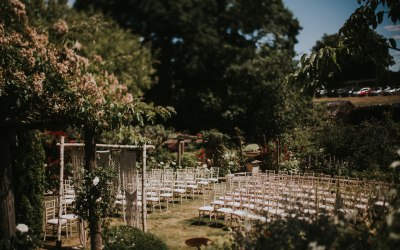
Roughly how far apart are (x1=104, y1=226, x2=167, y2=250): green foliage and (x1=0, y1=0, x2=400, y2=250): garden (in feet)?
0.11

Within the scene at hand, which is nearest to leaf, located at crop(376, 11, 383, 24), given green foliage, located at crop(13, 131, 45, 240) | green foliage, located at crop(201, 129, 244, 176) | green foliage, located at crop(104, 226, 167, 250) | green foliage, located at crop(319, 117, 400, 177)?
green foliage, located at crop(104, 226, 167, 250)

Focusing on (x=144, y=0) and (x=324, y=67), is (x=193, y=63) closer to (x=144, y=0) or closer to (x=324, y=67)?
(x=144, y=0)

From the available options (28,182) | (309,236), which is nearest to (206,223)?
(28,182)

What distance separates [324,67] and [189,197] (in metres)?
7.99

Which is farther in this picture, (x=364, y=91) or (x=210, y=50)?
(x=210, y=50)

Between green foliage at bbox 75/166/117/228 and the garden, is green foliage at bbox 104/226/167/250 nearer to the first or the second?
the garden

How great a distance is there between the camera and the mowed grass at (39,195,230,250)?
25.6ft

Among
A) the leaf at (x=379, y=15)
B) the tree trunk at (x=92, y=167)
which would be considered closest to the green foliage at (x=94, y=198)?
the tree trunk at (x=92, y=167)

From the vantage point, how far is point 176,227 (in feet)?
29.3

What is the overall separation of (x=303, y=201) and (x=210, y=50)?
20.1m

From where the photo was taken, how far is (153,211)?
34.5 ft

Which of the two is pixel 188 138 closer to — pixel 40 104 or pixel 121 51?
pixel 121 51

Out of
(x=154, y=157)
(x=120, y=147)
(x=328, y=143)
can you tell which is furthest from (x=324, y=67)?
(x=154, y=157)

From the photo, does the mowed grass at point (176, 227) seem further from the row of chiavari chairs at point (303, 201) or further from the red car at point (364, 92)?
the red car at point (364, 92)
